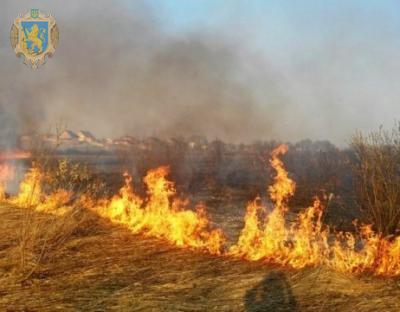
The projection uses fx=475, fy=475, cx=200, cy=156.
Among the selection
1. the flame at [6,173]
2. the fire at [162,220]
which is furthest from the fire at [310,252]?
the flame at [6,173]

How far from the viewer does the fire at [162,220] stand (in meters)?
8.96

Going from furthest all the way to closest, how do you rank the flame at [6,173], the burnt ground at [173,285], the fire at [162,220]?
the flame at [6,173]
the fire at [162,220]
the burnt ground at [173,285]

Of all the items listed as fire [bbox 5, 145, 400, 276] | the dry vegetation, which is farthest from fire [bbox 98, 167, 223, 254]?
the dry vegetation

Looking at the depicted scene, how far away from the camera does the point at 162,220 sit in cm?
995

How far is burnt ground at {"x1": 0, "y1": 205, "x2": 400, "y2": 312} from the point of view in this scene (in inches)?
232

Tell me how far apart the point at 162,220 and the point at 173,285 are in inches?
131

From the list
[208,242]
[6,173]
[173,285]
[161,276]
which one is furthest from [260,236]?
[6,173]

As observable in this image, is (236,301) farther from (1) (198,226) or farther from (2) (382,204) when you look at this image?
(2) (382,204)

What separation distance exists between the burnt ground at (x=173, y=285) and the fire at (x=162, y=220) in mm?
412

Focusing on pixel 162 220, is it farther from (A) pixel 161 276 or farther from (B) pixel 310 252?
(B) pixel 310 252

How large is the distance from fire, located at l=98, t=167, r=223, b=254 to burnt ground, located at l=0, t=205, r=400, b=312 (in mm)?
412

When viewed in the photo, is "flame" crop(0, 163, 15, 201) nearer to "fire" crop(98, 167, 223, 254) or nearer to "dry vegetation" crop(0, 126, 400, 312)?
"fire" crop(98, 167, 223, 254)

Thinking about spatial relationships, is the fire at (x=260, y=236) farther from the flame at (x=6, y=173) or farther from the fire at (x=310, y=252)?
the flame at (x=6, y=173)

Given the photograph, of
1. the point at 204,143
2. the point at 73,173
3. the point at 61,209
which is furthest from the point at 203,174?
the point at 61,209
